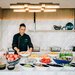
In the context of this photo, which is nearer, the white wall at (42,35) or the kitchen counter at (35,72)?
the kitchen counter at (35,72)

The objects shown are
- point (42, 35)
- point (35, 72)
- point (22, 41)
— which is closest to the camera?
point (35, 72)

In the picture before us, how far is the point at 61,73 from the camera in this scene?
7.66 ft

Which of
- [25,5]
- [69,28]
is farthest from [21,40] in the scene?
[69,28]

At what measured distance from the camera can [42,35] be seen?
525cm

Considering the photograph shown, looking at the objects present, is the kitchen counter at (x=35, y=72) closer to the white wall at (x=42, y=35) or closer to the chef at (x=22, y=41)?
the chef at (x=22, y=41)

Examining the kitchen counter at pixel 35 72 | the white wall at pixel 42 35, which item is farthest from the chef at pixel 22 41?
the kitchen counter at pixel 35 72

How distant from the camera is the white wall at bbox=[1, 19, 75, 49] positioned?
17.1 ft

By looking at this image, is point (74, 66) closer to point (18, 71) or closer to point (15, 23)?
point (18, 71)

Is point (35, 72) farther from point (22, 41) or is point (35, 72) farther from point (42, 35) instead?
point (42, 35)

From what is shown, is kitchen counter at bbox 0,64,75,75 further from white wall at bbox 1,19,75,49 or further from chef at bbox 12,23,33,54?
white wall at bbox 1,19,75,49

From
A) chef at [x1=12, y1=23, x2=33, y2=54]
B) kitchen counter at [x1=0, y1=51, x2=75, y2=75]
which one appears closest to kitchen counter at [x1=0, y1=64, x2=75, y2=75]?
kitchen counter at [x1=0, y1=51, x2=75, y2=75]

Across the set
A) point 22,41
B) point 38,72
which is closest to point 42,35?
point 22,41

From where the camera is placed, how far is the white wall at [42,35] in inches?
205

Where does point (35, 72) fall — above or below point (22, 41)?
below
